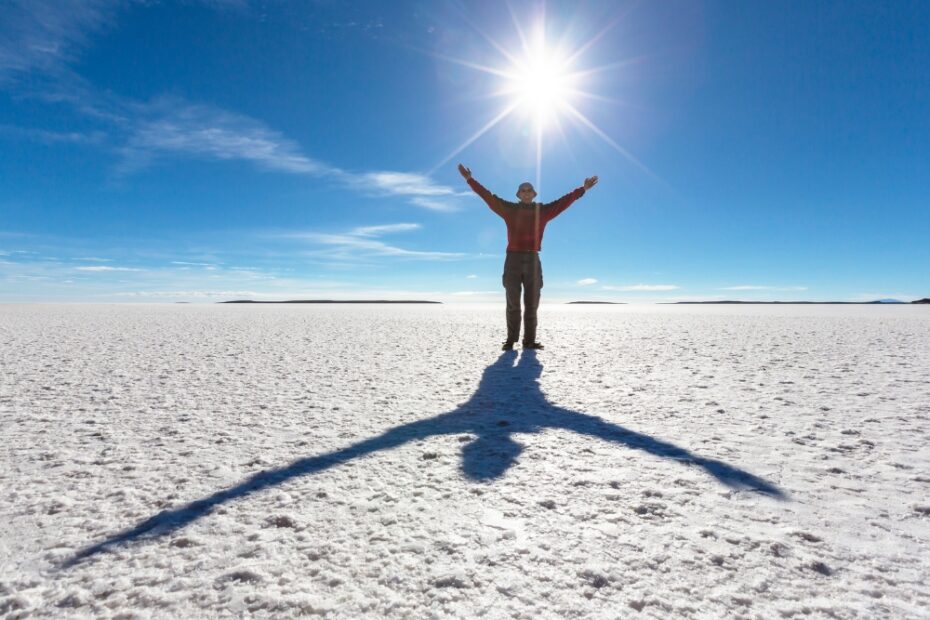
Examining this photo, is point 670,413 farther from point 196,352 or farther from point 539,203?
point 196,352

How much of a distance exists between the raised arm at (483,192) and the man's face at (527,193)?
0.32 metres

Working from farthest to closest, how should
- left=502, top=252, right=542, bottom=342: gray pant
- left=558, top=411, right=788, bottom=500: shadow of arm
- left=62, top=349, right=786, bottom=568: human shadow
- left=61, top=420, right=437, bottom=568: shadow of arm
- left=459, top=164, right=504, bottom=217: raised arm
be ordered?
1. left=502, top=252, right=542, bottom=342: gray pant
2. left=459, top=164, right=504, bottom=217: raised arm
3. left=558, top=411, right=788, bottom=500: shadow of arm
4. left=62, top=349, right=786, bottom=568: human shadow
5. left=61, top=420, right=437, bottom=568: shadow of arm

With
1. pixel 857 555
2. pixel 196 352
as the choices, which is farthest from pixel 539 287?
pixel 857 555

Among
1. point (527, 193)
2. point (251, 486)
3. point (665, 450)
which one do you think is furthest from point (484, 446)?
point (527, 193)

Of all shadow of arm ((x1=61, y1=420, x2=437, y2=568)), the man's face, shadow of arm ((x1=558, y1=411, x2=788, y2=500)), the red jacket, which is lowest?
shadow of arm ((x1=61, y1=420, x2=437, y2=568))

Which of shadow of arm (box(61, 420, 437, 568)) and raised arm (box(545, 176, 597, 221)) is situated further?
raised arm (box(545, 176, 597, 221))

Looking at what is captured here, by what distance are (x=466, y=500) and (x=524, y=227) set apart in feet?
15.6

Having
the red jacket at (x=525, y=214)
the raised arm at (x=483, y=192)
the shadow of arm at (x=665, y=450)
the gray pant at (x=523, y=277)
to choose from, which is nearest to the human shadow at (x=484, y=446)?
the shadow of arm at (x=665, y=450)

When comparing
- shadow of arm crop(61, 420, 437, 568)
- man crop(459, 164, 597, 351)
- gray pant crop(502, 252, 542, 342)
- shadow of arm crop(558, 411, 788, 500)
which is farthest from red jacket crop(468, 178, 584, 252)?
shadow of arm crop(61, 420, 437, 568)

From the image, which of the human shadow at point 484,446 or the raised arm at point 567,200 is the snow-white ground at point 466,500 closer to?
the human shadow at point 484,446

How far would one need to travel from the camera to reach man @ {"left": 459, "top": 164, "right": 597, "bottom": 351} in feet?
19.7

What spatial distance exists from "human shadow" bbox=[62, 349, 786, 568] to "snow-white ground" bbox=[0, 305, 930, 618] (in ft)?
0.05

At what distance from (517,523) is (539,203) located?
199 inches

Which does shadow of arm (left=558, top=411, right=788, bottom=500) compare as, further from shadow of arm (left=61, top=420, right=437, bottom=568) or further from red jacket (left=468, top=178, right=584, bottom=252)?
red jacket (left=468, top=178, right=584, bottom=252)
